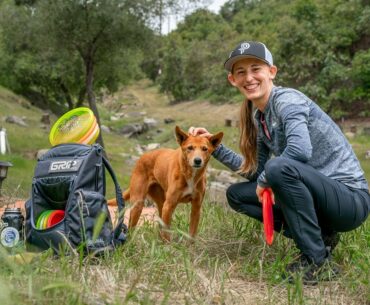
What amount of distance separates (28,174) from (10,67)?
16067 millimetres

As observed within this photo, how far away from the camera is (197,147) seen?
439cm

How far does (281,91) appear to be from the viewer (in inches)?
142

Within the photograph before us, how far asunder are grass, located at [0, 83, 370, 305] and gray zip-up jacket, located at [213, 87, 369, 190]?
519 mm

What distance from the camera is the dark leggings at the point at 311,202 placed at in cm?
332

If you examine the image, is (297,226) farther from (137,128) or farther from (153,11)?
(137,128)

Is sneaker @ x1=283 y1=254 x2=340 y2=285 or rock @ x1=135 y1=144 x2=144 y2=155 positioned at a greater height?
sneaker @ x1=283 y1=254 x2=340 y2=285

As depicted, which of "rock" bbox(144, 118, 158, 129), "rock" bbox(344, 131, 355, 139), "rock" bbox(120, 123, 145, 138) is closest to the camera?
"rock" bbox(344, 131, 355, 139)

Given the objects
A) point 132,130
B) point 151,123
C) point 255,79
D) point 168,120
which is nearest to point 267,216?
point 255,79

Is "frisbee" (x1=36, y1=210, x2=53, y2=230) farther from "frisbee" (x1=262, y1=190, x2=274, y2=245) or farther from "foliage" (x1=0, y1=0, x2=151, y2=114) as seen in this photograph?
"foliage" (x1=0, y1=0, x2=151, y2=114)

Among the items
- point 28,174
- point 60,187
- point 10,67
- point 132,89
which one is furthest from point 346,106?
point 132,89

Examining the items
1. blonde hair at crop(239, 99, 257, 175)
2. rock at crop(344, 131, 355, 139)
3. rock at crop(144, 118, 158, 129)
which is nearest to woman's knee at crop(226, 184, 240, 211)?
blonde hair at crop(239, 99, 257, 175)

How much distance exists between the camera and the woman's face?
3.69 m

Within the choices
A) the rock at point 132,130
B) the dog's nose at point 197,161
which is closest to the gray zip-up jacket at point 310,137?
the dog's nose at point 197,161

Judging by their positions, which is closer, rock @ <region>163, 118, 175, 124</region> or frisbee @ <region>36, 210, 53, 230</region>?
frisbee @ <region>36, 210, 53, 230</region>
